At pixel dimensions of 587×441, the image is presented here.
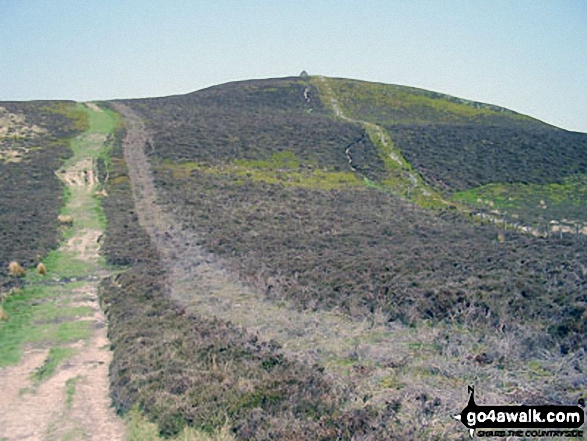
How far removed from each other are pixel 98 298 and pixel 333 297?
737 cm

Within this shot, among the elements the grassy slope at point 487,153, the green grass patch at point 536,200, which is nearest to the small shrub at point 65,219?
the green grass patch at point 536,200

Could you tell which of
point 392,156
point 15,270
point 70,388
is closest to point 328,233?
point 15,270

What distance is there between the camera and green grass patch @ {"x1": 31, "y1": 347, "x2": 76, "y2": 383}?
10.9 meters

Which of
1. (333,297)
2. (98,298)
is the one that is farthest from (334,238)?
(98,298)

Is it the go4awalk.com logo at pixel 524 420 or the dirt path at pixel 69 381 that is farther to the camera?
the dirt path at pixel 69 381

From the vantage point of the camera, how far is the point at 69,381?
421 inches

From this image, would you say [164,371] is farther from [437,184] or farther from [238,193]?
[437,184]

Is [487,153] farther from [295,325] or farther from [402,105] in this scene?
[295,325]

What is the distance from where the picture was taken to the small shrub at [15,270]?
1809 cm

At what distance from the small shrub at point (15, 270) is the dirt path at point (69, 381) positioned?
828 mm

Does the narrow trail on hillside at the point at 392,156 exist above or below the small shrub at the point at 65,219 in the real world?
above

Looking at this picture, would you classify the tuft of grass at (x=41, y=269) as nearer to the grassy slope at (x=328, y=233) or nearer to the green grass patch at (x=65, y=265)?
the green grass patch at (x=65, y=265)

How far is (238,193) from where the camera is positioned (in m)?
33.1

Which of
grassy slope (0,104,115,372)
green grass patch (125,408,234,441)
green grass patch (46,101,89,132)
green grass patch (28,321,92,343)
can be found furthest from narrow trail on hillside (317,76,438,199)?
green grass patch (125,408,234,441)
